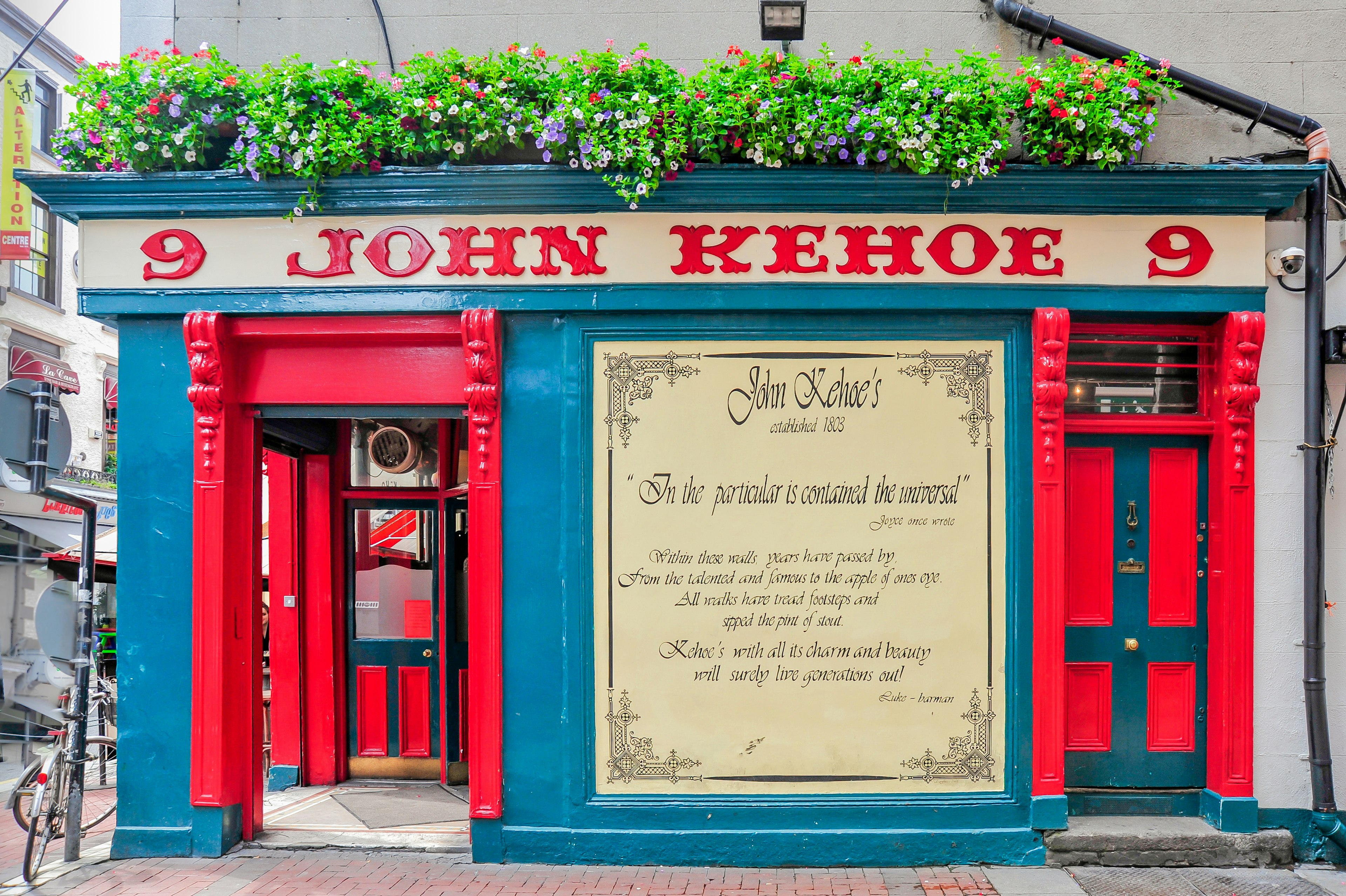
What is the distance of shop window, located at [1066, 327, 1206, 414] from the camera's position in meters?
5.63

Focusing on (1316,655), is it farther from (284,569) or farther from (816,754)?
(284,569)

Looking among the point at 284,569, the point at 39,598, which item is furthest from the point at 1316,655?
the point at 39,598

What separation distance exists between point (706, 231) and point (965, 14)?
7.92ft

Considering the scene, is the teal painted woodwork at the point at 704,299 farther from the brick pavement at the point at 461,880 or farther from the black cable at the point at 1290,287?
the brick pavement at the point at 461,880

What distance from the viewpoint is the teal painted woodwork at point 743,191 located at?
5262 mm

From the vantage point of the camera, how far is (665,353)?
5461mm

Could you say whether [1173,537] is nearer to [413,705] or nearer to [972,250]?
[972,250]

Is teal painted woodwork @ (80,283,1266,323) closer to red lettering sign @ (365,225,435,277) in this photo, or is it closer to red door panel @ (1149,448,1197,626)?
red lettering sign @ (365,225,435,277)

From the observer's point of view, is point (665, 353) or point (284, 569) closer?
point (665, 353)

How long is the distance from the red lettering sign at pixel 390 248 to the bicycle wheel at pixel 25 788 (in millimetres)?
3827

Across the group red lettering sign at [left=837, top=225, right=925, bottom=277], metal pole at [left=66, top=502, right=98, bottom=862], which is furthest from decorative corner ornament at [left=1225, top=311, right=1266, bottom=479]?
metal pole at [left=66, top=502, right=98, bottom=862]

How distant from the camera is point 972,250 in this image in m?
5.36

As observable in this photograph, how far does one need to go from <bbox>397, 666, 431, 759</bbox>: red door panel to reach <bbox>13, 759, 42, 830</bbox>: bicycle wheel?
247cm

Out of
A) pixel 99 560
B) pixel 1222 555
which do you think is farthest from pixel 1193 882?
pixel 99 560
